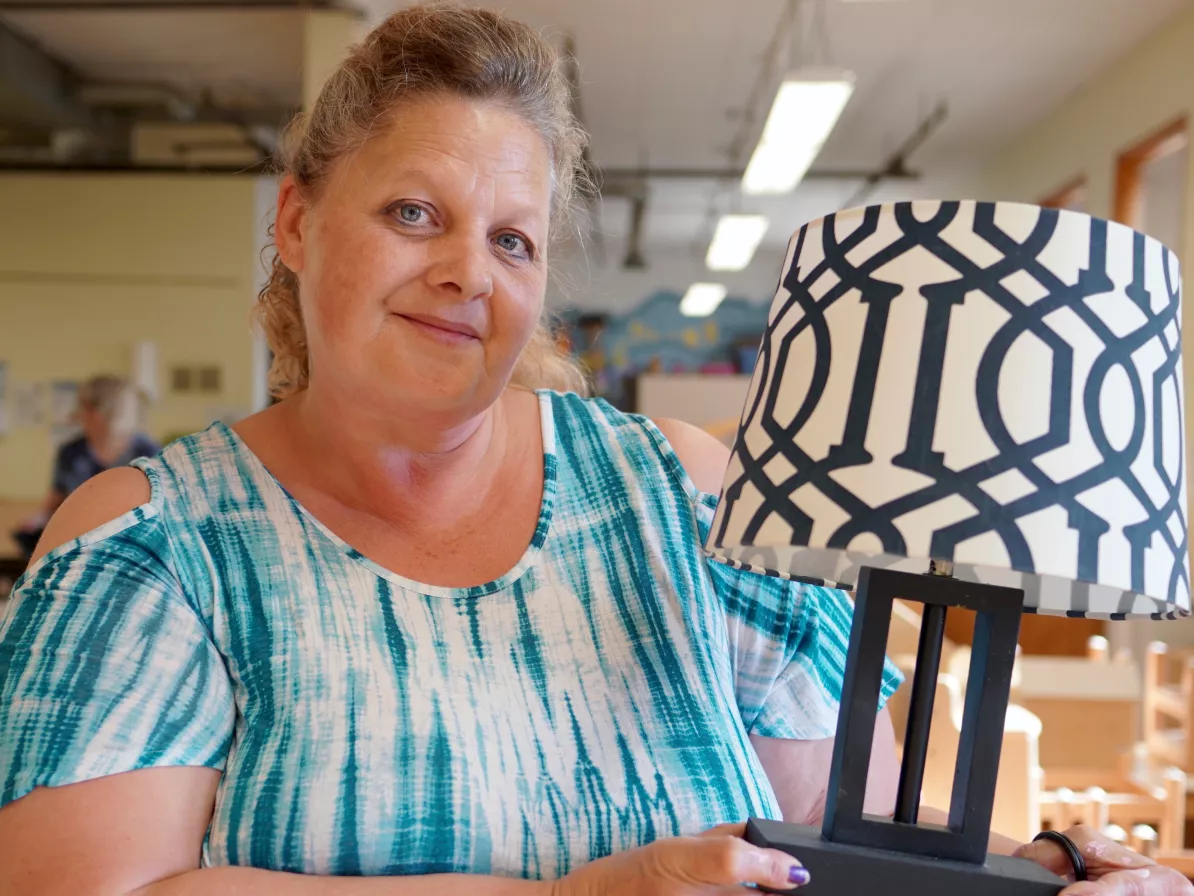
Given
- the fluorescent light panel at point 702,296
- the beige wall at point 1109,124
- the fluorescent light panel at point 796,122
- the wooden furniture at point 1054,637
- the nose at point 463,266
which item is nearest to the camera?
the nose at point 463,266

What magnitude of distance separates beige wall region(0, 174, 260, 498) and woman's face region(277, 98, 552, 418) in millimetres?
7737

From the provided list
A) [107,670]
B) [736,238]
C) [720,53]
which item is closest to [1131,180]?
[736,238]

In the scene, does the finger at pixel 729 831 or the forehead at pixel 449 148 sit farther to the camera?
the forehead at pixel 449 148

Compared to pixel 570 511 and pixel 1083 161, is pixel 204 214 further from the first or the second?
pixel 570 511

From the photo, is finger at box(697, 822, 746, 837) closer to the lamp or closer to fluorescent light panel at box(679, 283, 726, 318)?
the lamp

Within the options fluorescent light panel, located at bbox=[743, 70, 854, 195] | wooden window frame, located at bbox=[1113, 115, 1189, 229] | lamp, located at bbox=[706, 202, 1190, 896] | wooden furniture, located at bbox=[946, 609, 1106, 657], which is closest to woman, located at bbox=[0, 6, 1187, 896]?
lamp, located at bbox=[706, 202, 1190, 896]

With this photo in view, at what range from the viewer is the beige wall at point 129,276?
27.9 feet

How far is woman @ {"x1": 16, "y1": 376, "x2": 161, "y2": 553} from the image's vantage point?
5637mm

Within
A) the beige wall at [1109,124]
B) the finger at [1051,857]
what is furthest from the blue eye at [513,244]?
the beige wall at [1109,124]

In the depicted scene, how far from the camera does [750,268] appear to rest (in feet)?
48.4

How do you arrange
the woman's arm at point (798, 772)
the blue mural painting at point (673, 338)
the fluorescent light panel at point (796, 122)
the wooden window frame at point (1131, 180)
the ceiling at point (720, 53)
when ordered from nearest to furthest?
the woman's arm at point (798, 772)
the fluorescent light panel at point (796, 122)
the ceiling at point (720, 53)
the wooden window frame at point (1131, 180)
the blue mural painting at point (673, 338)

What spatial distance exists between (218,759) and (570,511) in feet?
1.43

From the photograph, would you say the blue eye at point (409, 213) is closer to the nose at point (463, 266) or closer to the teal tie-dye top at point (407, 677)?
the nose at point (463, 266)

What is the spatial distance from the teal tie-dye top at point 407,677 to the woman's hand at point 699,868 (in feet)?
0.61
